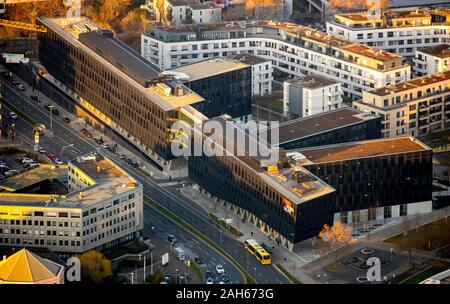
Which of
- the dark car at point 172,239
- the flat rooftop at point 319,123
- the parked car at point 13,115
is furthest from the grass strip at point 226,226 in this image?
the parked car at point 13,115

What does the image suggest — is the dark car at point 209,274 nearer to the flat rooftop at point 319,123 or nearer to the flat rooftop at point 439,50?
the flat rooftop at point 319,123

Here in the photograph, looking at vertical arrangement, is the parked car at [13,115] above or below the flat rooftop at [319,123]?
below

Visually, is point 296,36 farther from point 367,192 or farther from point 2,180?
point 2,180

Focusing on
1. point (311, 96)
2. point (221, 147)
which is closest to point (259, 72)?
point (311, 96)

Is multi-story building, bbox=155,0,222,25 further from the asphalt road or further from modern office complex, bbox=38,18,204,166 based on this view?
the asphalt road

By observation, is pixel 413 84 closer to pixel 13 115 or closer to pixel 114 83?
pixel 114 83
